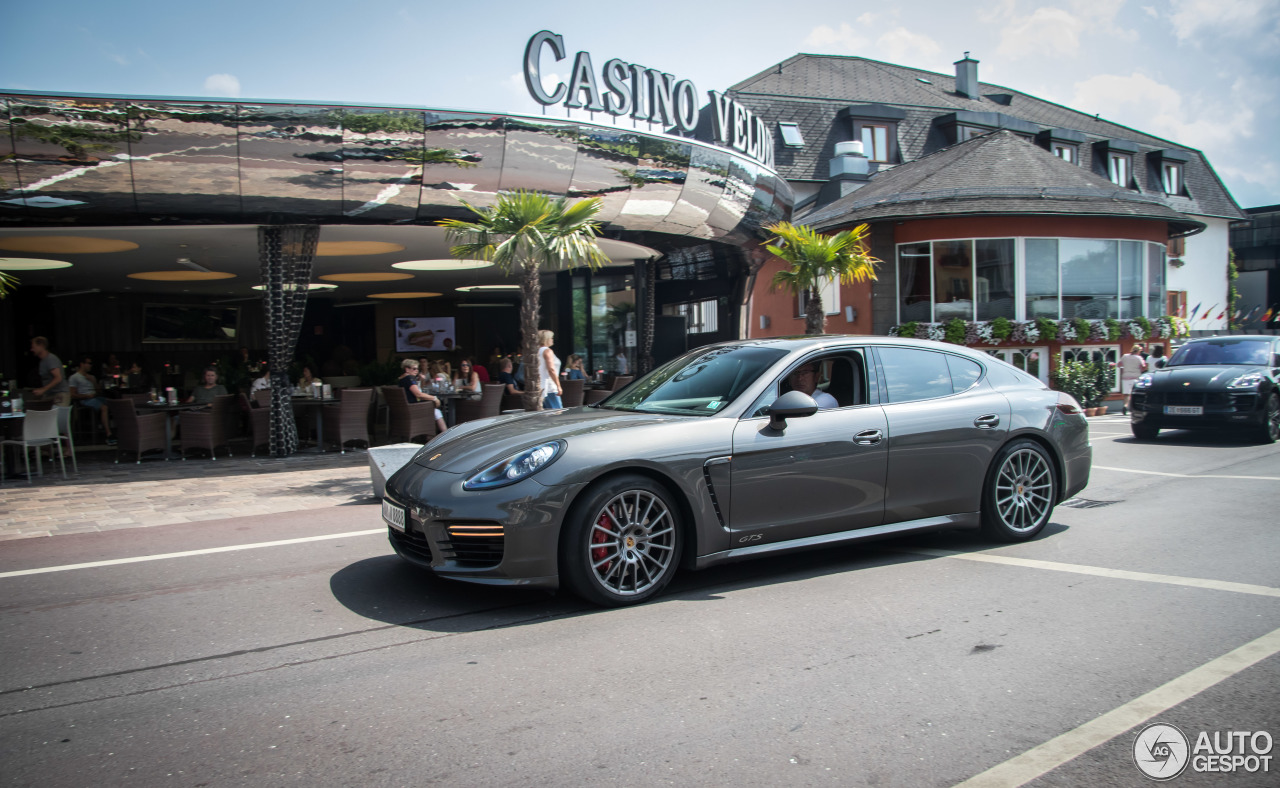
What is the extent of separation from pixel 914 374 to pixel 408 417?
9.02 meters

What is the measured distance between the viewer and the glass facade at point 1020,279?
22.4 metres

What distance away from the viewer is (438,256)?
59.2 ft

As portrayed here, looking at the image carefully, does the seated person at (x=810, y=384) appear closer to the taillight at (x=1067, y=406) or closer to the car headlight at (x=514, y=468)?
the car headlight at (x=514, y=468)

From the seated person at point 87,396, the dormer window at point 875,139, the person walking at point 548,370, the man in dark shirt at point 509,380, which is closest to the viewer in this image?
the person walking at point 548,370

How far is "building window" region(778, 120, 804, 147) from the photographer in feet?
98.1

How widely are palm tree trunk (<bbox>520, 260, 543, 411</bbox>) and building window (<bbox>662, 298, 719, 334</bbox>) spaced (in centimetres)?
1291

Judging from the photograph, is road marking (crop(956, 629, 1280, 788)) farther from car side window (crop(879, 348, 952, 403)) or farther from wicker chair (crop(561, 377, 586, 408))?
wicker chair (crop(561, 377, 586, 408))

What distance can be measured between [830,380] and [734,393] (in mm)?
781

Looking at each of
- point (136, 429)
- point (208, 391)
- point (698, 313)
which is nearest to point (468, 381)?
point (208, 391)

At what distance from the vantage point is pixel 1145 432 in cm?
1261

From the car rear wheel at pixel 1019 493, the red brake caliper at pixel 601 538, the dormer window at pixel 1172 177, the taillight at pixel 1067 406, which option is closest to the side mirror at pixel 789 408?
the red brake caliper at pixel 601 538

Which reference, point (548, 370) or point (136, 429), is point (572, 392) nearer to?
point (548, 370)

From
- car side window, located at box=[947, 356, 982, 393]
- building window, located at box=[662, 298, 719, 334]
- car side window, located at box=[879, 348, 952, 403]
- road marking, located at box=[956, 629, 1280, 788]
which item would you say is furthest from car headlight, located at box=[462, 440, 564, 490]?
building window, located at box=[662, 298, 719, 334]

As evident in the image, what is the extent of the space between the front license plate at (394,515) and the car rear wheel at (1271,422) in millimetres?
11849
